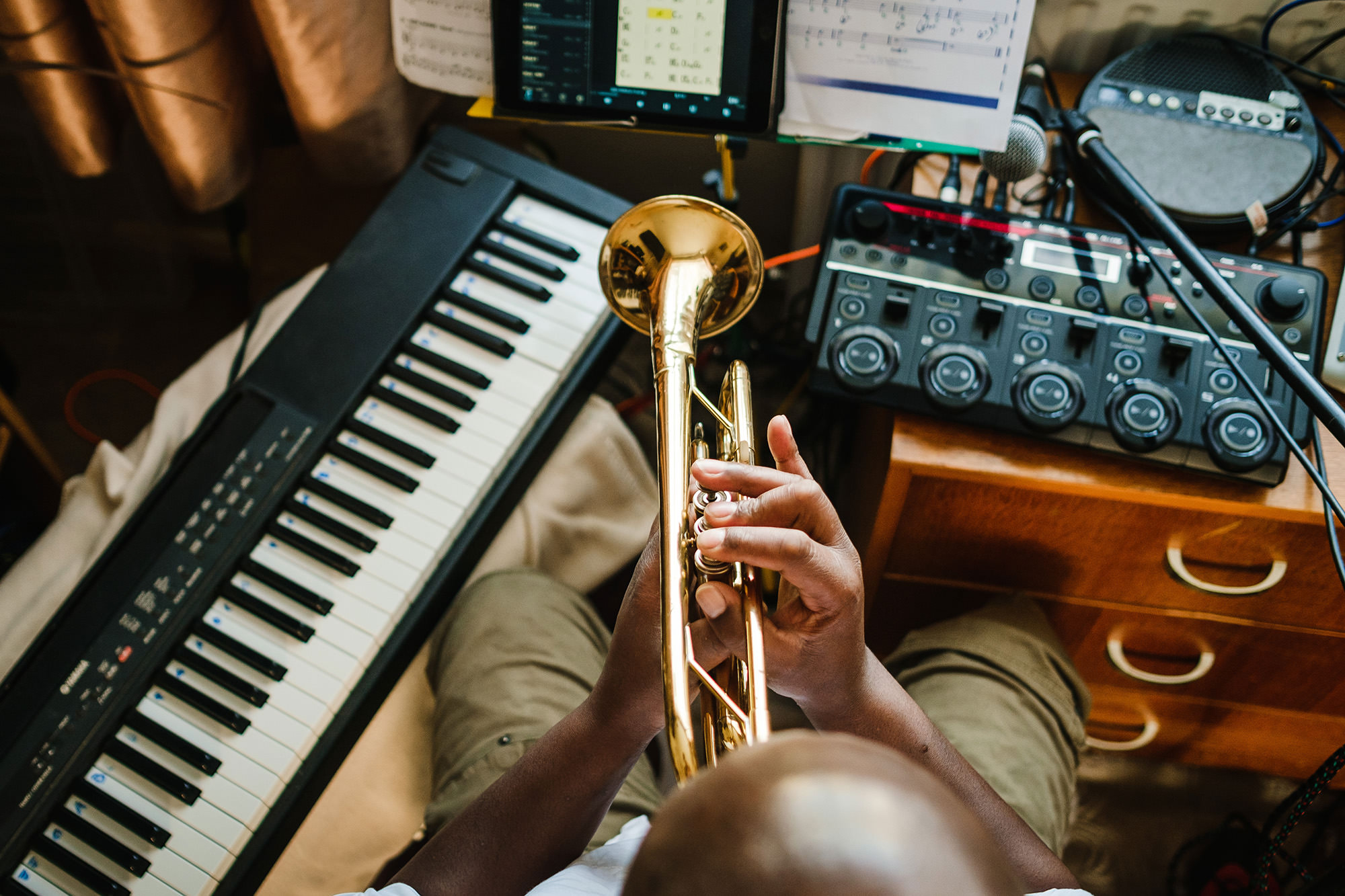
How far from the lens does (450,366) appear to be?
1007 mm

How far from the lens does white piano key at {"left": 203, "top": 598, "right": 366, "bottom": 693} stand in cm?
90

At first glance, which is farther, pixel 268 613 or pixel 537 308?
pixel 537 308

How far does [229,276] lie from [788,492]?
5.13 feet

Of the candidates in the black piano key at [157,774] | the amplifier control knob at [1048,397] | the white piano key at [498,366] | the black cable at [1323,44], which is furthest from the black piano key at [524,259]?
the black cable at [1323,44]

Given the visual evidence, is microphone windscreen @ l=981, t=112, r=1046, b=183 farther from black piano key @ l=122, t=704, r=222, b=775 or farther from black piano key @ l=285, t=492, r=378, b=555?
black piano key @ l=122, t=704, r=222, b=775

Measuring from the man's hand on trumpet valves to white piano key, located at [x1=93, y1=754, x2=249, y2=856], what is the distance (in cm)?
53

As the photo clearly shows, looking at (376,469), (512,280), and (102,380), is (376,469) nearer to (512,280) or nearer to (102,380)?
(512,280)

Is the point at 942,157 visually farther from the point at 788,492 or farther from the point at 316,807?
the point at 316,807

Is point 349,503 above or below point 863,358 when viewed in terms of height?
below

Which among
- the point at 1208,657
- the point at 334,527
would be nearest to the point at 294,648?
the point at 334,527

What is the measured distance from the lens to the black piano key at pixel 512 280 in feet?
3.38

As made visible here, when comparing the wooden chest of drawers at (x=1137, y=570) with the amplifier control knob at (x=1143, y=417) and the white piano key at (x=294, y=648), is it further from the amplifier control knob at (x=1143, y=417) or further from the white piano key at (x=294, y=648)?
the white piano key at (x=294, y=648)

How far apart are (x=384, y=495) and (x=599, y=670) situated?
33 centimetres

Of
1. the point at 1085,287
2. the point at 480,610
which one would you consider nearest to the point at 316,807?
the point at 480,610
